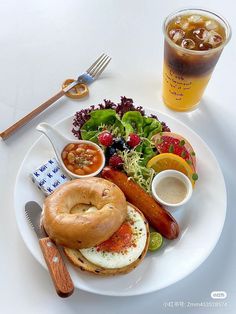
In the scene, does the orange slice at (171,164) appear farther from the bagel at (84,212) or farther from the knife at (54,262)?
the knife at (54,262)

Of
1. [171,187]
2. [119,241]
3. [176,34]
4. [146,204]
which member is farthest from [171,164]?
[176,34]

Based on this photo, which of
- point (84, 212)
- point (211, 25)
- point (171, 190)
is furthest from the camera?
point (211, 25)

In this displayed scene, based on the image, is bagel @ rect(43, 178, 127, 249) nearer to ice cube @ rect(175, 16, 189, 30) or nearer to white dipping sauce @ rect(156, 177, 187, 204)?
white dipping sauce @ rect(156, 177, 187, 204)

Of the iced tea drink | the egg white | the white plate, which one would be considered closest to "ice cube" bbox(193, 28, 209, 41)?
the iced tea drink

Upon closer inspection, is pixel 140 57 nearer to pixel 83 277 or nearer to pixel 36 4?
pixel 36 4

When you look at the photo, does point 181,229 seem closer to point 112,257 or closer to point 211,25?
point 112,257

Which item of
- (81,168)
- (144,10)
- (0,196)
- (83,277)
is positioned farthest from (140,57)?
(83,277)

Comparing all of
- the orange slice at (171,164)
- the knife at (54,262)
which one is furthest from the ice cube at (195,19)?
the knife at (54,262)
